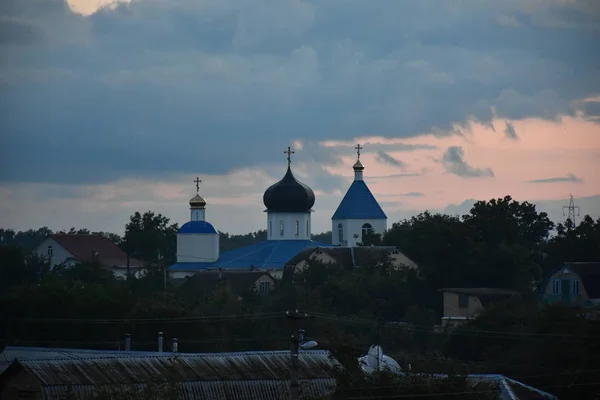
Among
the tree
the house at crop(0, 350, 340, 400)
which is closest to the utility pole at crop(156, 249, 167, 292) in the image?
the tree

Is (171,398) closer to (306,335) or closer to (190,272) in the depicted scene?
(306,335)

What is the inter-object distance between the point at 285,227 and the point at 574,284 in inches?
1106

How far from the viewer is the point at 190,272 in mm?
84062

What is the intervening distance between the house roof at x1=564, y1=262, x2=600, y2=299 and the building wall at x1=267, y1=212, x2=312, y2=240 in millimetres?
26490

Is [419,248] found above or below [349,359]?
above

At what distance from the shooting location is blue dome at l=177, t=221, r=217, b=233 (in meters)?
86.1

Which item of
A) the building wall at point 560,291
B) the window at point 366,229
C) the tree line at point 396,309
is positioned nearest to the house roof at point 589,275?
the building wall at point 560,291

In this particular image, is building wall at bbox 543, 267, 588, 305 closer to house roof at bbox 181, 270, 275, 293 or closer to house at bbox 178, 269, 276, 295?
house at bbox 178, 269, 276, 295

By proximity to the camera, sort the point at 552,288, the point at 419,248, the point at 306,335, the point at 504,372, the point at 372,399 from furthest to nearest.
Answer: the point at 419,248 < the point at 552,288 < the point at 306,335 < the point at 504,372 < the point at 372,399

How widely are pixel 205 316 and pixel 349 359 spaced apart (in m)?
19.3

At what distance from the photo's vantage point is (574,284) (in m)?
59.8

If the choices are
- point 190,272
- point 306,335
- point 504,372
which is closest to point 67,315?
point 306,335

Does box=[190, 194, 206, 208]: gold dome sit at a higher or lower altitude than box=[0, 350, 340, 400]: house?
higher

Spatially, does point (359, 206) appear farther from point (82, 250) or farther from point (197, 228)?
point (82, 250)
